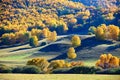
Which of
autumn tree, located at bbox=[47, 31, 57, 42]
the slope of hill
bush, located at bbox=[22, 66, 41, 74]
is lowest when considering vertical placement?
bush, located at bbox=[22, 66, 41, 74]

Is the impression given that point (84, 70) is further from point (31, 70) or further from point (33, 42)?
point (33, 42)

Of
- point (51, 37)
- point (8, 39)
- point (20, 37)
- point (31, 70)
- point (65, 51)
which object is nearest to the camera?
point (31, 70)

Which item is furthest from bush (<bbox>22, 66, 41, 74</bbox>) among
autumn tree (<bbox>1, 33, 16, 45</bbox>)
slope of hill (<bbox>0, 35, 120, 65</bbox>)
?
autumn tree (<bbox>1, 33, 16, 45</bbox>)

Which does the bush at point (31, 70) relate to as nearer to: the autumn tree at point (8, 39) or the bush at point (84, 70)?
the bush at point (84, 70)

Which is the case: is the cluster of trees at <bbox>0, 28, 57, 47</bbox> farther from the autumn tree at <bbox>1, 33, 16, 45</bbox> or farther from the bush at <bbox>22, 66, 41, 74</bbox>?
the bush at <bbox>22, 66, 41, 74</bbox>

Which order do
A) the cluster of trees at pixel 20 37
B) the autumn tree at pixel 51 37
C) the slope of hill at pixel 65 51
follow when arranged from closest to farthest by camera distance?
the slope of hill at pixel 65 51 → the cluster of trees at pixel 20 37 → the autumn tree at pixel 51 37

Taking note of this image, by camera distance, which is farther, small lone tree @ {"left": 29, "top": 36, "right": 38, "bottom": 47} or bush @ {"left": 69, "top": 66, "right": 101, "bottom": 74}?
small lone tree @ {"left": 29, "top": 36, "right": 38, "bottom": 47}

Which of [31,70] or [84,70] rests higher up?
[31,70]

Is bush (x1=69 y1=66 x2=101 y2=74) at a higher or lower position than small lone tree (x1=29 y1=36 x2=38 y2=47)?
lower

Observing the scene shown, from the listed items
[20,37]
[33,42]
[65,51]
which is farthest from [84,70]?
[20,37]

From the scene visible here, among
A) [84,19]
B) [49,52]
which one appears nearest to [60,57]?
[49,52]

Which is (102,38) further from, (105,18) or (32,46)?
(105,18)

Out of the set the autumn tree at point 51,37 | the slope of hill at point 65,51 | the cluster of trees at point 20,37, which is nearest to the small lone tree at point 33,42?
the cluster of trees at point 20,37

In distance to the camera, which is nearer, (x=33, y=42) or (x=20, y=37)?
(x=33, y=42)
